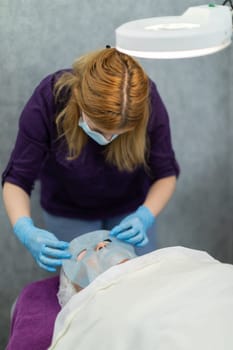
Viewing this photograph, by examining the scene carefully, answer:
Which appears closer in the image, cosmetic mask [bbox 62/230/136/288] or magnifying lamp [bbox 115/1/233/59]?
magnifying lamp [bbox 115/1/233/59]

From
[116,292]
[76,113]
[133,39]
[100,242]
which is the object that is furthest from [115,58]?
[116,292]

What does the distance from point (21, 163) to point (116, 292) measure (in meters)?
0.64

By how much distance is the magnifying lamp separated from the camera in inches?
48.0

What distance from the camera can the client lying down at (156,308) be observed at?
1.11 meters

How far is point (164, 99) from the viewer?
7.53 feet

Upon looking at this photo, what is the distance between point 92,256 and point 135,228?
0.54 ft

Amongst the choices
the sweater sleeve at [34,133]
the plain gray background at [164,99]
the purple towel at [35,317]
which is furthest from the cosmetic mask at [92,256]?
the plain gray background at [164,99]

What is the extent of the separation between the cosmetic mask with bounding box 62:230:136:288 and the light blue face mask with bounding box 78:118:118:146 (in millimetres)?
290

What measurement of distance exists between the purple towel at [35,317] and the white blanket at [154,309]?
0.24m

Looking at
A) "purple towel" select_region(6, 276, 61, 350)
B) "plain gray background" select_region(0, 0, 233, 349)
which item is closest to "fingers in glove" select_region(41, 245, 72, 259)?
"purple towel" select_region(6, 276, 61, 350)

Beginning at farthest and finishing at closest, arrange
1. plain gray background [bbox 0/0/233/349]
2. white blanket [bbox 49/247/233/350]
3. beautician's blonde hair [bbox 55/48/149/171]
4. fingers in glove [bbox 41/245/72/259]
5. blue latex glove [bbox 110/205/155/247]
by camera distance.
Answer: plain gray background [bbox 0/0/233/349]
blue latex glove [bbox 110/205/155/247]
fingers in glove [bbox 41/245/72/259]
beautician's blonde hair [bbox 55/48/149/171]
white blanket [bbox 49/247/233/350]

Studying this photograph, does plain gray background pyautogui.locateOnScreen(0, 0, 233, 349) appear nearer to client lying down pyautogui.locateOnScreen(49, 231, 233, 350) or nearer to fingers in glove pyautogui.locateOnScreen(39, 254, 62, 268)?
fingers in glove pyautogui.locateOnScreen(39, 254, 62, 268)

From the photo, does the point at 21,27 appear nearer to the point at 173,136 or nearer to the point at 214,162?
the point at 173,136

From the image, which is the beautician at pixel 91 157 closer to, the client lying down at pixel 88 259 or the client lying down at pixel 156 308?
the client lying down at pixel 88 259
